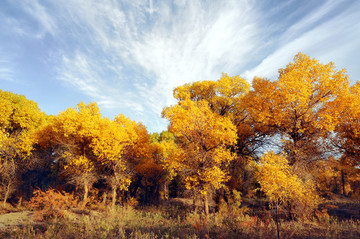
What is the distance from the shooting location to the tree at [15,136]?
20531 millimetres

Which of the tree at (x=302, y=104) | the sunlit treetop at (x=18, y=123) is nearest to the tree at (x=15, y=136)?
the sunlit treetop at (x=18, y=123)

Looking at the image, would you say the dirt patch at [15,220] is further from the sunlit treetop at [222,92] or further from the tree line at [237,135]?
the sunlit treetop at [222,92]

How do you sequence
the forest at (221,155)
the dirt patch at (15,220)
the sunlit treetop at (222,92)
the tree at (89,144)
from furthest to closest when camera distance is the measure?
the sunlit treetop at (222,92) → the tree at (89,144) → the dirt patch at (15,220) → the forest at (221,155)

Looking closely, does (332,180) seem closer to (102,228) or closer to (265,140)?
(265,140)

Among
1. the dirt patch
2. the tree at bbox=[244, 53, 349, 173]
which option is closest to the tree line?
the tree at bbox=[244, 53, 349, 173]

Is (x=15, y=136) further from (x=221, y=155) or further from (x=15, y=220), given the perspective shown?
(x=221, y=155)

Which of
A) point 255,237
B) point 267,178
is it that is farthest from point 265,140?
point 255,237

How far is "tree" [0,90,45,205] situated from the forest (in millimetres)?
127

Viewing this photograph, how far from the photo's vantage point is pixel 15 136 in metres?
21.4

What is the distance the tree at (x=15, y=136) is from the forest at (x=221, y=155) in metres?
0.13

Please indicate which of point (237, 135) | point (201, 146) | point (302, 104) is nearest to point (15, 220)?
point (201, 146)

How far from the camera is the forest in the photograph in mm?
10273

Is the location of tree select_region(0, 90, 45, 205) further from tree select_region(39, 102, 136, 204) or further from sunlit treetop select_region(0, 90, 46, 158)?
tree select_region(39, 102, 136, 204)

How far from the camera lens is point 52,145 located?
24062 mm
